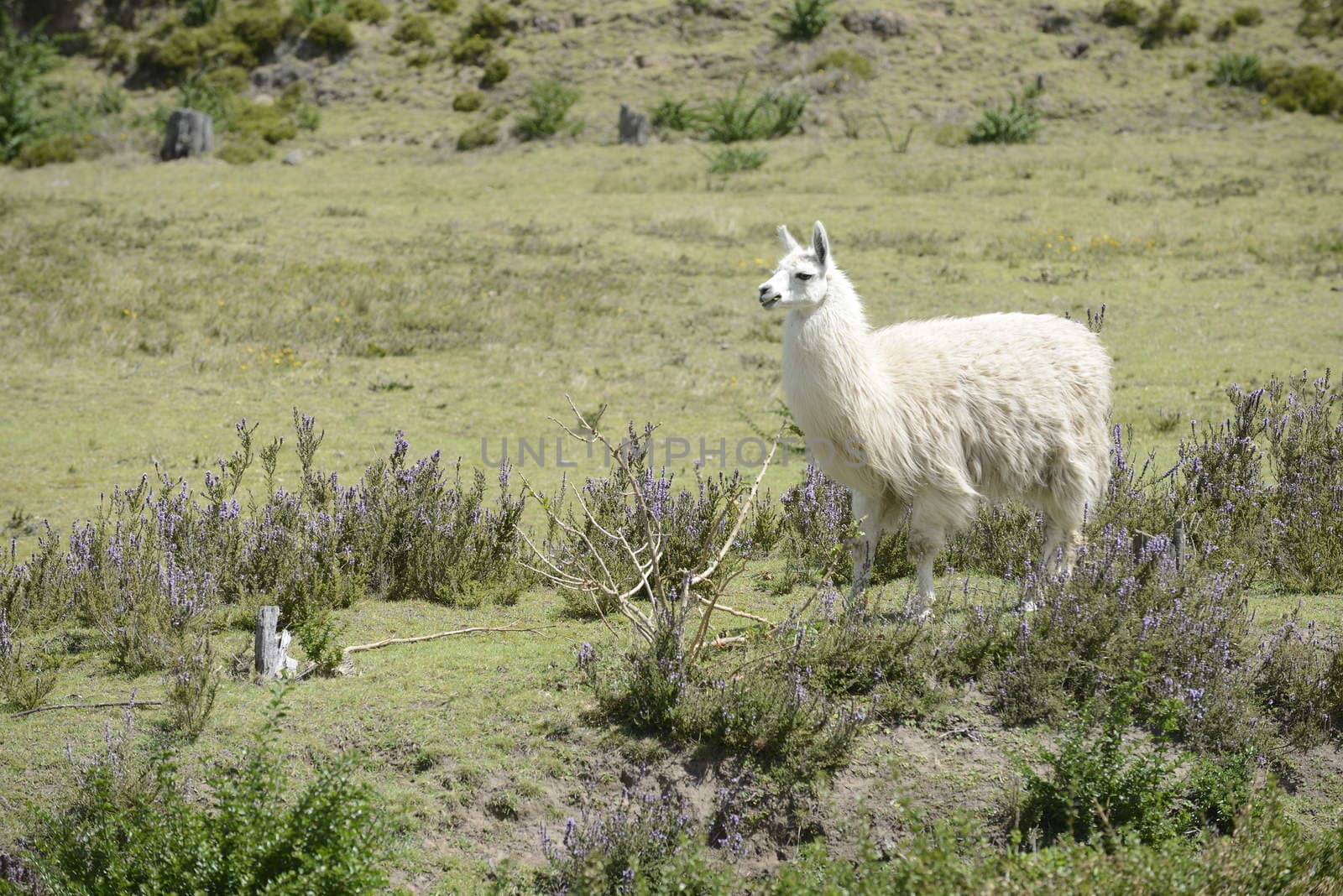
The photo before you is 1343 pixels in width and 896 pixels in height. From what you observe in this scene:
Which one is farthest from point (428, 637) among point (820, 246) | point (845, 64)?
point (845, 64)

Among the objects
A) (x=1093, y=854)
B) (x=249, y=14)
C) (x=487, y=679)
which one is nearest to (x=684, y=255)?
(x=487, y=679)

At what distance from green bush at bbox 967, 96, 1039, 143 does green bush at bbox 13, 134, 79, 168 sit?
828 inches

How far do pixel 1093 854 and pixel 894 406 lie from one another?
8.78 feet

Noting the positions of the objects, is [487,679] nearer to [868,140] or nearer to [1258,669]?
[1258,669]

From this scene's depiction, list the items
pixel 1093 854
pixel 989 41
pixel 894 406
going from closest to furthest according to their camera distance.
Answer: pixel 1093 854
pixel 894 406
pixel 989 41

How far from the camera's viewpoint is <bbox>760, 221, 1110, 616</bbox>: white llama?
6316mm

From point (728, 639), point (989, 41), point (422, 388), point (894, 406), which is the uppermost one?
point (989, 41)

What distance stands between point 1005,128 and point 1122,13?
13.1 metres

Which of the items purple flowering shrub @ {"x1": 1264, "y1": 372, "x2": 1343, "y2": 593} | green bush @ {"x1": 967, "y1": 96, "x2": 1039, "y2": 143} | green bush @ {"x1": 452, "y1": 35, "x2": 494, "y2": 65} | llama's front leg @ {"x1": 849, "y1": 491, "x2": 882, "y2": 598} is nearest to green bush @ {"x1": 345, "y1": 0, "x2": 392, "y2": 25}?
green bush @ {"x1": 452, "y1": 35, "x2": 494, "y2": 65}

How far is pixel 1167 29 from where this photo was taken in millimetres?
37000

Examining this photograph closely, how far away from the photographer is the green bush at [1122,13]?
124 ft

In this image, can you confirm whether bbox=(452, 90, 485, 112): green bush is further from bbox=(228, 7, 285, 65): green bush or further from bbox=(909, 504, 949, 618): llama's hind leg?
bbox=(909, 504, 949, 618): llama's hind leg

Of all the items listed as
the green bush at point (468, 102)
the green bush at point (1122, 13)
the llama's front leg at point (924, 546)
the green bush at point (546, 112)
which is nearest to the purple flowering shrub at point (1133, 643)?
the llama's front leg at point (924, 546)

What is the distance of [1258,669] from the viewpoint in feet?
19.0
